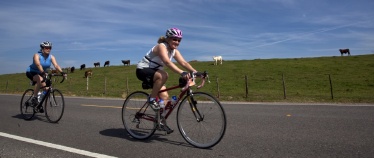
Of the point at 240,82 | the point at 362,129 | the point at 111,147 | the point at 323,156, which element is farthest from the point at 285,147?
the point at 240,82

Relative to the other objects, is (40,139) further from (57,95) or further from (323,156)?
(323,156)

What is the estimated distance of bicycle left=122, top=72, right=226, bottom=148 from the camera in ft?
14.8

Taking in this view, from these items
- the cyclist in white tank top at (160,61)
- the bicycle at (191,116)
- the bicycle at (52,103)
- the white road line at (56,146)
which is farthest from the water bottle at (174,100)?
the bicycle at (52,103)

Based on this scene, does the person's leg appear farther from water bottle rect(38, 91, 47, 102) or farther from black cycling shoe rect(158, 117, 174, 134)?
water bottle rect(38, 91, 47, 102)

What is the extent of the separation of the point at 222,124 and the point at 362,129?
3313 millimetres

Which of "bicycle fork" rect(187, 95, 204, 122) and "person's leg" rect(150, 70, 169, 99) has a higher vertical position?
"person's leg" rect(150, 70, 169, 99)

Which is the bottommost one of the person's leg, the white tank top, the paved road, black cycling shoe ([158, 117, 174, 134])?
the paved road

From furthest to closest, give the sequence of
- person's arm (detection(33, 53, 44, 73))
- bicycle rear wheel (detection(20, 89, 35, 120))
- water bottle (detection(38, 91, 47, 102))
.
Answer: bicycle rear wheel (detection(20, 89, 35, 120)) → water bottle (detection(38, 91, 47, 102)) → person's arm (detection(33, 53, 44, 73))

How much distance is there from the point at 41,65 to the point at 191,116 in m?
4.79

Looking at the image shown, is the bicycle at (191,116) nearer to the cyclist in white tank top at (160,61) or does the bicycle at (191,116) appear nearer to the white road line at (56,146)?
the cyclist in white tank top at (160,61)

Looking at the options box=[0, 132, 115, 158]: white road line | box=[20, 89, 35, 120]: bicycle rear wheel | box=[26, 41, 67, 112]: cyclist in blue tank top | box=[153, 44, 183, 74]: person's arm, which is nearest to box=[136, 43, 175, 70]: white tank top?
box=[153, 44, 183, 74]: person's arm

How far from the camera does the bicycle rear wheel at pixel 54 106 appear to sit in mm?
7367

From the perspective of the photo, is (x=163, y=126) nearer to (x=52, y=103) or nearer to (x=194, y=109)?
(x=194, y=109)

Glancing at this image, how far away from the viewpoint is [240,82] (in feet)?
112
